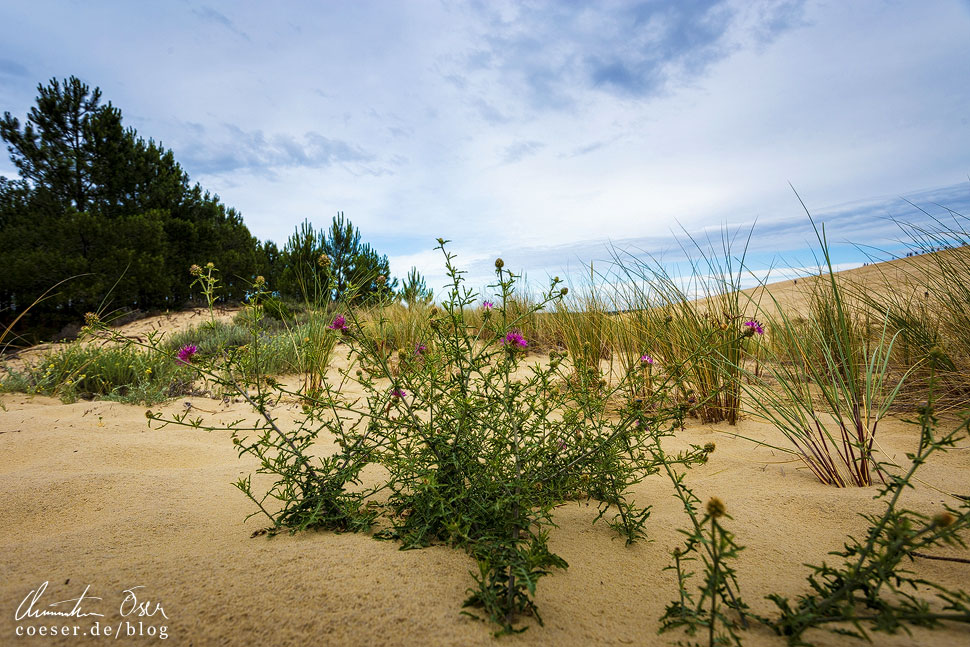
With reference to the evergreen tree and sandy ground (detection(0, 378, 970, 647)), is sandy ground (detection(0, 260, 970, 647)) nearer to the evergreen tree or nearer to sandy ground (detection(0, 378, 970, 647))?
sandy ground (detection(0, 378, 970, 647))

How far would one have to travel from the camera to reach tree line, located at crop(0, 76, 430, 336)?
11.4 metres

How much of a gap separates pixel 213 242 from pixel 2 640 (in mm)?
16645

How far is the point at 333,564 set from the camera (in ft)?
4.25

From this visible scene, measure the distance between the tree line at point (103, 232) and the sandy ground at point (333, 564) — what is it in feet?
27.4

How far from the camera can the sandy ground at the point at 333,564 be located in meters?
1.05

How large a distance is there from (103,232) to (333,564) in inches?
566

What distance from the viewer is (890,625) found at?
2.94 ft

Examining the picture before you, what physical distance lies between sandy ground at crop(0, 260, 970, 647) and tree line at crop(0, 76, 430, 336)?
27.4 feet

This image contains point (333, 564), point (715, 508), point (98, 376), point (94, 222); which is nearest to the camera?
point (715, 508)

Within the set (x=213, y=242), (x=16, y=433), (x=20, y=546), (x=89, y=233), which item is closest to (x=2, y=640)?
(x=20, y=546)

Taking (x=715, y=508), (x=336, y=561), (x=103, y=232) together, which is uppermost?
(x=103, y=232)

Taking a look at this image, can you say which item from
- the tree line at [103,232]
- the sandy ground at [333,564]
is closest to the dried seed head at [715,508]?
the sandy ground at [333,564]
